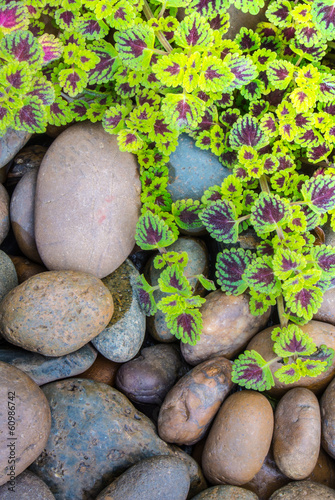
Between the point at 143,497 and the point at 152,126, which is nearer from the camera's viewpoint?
the point at 143,497

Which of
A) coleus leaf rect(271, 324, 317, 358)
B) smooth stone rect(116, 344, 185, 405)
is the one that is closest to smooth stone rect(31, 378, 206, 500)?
smooth stone rect(116, 344, 185, 405)

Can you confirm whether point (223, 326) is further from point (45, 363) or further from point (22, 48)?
point (22, 48)

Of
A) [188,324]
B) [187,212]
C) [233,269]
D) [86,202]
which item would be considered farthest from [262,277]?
[86,202]

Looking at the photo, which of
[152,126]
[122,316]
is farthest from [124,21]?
[122,316]

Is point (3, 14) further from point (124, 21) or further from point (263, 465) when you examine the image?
point (263, 465)

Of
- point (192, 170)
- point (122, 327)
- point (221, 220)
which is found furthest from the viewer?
point (192, 170)

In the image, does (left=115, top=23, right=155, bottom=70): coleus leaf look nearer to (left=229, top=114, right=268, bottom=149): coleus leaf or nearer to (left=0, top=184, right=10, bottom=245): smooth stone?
(left=229, top=114, right=268, bottom=149): coleus leaf
